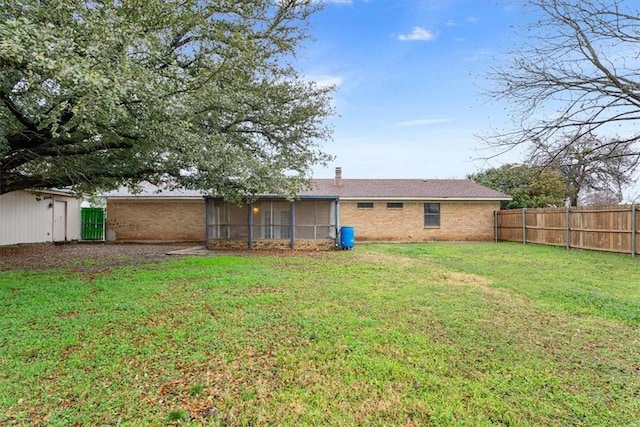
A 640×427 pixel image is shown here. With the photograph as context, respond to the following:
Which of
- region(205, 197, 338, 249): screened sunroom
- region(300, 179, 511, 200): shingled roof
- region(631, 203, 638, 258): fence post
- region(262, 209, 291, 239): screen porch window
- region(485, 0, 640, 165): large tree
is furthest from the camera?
region(300, 179, 511, 200): shingled roof

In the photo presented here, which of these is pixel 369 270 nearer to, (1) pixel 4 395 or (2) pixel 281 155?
(2) pixel 281 155

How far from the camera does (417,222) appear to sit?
778 inches

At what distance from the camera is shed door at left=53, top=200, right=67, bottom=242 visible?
1828cm

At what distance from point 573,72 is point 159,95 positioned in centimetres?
620

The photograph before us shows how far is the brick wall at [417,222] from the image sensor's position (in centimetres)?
1961

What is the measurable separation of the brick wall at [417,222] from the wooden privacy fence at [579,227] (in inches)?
42.9

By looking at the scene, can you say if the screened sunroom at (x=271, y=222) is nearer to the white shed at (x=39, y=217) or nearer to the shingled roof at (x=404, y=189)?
the shingled roof at (x=404, y=189)

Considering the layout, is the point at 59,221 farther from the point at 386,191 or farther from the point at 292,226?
the point at 386,191

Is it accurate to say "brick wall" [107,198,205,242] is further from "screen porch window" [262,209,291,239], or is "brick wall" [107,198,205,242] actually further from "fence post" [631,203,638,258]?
"fence post" [631,203,638,258]


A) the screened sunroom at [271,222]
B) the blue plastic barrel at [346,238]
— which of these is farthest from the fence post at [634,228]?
the screened sunroom at [271,222]

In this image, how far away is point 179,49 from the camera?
8734mm

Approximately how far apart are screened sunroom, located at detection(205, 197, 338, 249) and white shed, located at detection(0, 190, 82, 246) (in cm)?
689

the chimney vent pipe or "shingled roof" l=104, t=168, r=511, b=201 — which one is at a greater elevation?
the chimney vent pipe

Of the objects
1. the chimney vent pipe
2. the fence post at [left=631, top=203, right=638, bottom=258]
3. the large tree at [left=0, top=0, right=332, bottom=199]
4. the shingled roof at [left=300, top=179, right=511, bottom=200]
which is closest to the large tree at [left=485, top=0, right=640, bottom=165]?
the large tree at [left=0, top=0, right=332, bottom=199]
